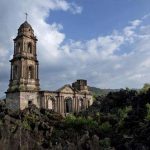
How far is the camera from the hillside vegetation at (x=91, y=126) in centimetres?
4966

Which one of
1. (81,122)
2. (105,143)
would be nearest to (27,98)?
(81,122)

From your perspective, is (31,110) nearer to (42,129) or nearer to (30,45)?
(42,129)

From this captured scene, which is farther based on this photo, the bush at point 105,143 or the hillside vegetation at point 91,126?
the bush at point 105,143

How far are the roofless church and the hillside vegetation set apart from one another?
4.65 metres

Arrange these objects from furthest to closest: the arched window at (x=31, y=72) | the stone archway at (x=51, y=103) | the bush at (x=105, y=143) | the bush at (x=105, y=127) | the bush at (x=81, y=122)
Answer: the stone archway at (x=51, y=103) < the arched window at (x=31, y=72) < the bush at (x=81, y=122) < the bush at (x=105, y=127) < the bush at (x=105, y=143)

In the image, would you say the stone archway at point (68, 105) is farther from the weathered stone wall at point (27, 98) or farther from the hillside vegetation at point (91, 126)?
the weathered stone wall at point (27, 98)

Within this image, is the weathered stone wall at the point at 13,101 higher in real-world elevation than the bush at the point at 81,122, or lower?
higher

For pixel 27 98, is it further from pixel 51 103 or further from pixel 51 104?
pixel 51 104

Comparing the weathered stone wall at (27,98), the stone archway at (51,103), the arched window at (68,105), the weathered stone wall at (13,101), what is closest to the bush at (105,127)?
the weathered stone wall at (27,98)

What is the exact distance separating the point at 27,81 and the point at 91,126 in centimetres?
1444

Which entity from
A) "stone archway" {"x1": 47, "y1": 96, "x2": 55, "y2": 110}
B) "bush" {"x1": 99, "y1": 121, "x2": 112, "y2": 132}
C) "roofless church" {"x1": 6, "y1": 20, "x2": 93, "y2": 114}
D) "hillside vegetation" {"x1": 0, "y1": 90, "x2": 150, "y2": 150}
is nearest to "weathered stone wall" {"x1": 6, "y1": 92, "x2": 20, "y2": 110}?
"roofless church" {"x1": 6, "y1": 20, "x2": 93, "y2": 114}

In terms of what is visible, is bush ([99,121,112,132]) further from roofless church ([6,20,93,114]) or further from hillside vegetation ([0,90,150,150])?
roofless church ([6,20,93,114])

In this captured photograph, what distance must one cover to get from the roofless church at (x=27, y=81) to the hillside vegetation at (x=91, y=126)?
4653mm

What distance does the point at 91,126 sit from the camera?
6066 centimetres
